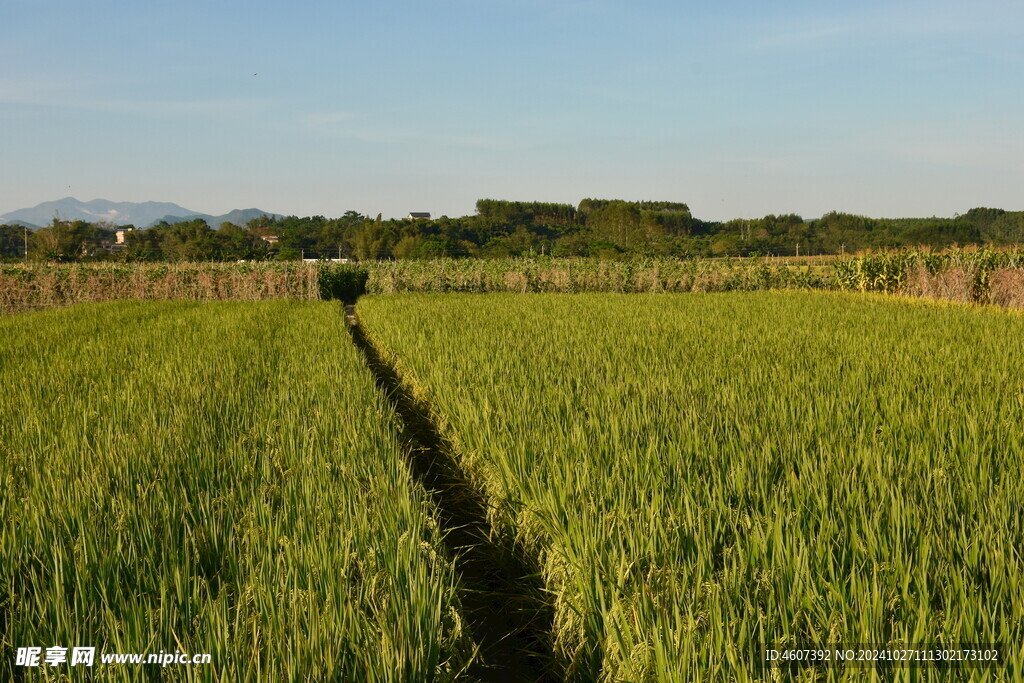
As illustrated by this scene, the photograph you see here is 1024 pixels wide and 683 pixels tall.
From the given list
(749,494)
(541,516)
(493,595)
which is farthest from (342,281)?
(749,494)

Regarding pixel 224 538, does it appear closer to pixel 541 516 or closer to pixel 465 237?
pixel 541 516

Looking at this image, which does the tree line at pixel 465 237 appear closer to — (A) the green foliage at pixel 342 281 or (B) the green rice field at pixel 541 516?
(A) the green foliage at pixel 342 281

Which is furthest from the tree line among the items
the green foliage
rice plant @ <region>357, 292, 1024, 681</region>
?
rice plant @ <region>357, 292, 1024, 681</region>

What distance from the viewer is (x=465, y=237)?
61000mm

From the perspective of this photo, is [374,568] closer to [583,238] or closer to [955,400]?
[955,400]

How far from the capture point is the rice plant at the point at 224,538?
1671 mm

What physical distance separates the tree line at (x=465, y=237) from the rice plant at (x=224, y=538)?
35253 mm

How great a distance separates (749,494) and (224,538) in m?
1.78

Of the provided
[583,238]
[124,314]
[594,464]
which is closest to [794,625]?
[594,464]

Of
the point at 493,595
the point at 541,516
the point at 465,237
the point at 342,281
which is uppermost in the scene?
the point at 465,237

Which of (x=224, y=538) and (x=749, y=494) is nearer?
(x=224, y=538)

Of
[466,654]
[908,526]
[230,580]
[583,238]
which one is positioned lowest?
[466,654]

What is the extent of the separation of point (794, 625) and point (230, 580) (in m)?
1.55

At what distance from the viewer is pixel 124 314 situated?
12.2 m
